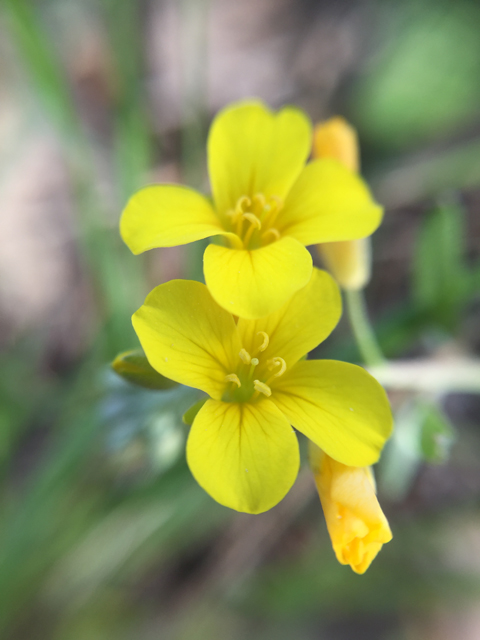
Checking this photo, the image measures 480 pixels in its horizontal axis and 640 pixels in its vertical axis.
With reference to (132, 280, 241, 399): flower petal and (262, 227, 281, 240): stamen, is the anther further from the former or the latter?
(132, 280, 241, 399): flower petal

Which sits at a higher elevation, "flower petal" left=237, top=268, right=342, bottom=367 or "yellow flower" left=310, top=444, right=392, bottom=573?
"flower petal" left=237, top=268, right=342, bottom=367

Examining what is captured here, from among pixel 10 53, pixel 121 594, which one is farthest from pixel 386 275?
pixel 10 53

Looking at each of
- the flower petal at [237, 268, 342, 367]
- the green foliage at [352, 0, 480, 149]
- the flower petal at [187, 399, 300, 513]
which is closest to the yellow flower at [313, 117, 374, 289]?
the flower petal at [237, 268, 342, 367]

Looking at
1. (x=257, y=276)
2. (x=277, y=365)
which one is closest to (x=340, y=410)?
(x=277, y=365)

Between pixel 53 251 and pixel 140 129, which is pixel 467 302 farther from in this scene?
pixel 53 251

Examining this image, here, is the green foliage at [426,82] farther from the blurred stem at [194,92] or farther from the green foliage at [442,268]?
the green foliage at [442,268]

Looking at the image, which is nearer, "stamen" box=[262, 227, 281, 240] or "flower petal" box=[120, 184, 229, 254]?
"flower petal" box=[120, 184, 229, 254]

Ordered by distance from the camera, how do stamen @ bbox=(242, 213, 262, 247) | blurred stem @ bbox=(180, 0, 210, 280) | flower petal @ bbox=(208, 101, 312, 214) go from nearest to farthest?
1. stamen @ bbox=(242, 213, 262, 247)
2. flower petal @ bbox=(208, 101, 312, 214)
3. blurred stem @ bbox=(180, 0, 210, 280)
